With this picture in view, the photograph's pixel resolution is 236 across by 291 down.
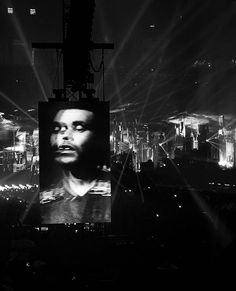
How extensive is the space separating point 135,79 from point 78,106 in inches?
542

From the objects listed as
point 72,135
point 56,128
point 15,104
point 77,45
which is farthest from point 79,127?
point 15,104

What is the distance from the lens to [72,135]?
10.3m

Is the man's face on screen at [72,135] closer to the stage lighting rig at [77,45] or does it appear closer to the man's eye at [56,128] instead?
Result: the man's eye at [56,128]

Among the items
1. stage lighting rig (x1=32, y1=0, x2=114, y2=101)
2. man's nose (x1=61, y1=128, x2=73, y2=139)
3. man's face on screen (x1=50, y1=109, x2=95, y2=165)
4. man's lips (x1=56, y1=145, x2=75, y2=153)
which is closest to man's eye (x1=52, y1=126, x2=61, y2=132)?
man's face on screen (x1=50, y1=109, x2=95, y2=165)

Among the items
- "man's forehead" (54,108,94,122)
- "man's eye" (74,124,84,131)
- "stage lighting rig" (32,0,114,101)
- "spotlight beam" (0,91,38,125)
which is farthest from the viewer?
"spotlight beam" (0,91,38,125)

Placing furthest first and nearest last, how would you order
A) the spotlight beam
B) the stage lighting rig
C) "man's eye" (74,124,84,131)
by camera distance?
the spotlight beam, "man's eye" (74,124,84,131), the stage lighting rig

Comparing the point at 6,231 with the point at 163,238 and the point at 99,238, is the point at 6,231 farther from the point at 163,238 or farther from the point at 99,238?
the point at 163,238

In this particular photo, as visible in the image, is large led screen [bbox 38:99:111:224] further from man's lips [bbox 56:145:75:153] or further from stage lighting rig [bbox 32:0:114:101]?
stage lighting rig [bbox 32:0:114:101]

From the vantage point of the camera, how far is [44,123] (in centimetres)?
1010

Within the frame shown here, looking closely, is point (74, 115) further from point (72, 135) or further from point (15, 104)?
point (15, 104)

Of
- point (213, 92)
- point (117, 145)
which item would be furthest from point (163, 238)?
point (117, 145)

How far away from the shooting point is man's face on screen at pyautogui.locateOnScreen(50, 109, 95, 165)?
33.2 ft

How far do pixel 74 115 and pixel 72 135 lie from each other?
A: 0.45 meters

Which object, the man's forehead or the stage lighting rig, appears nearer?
the stage lighting rig
